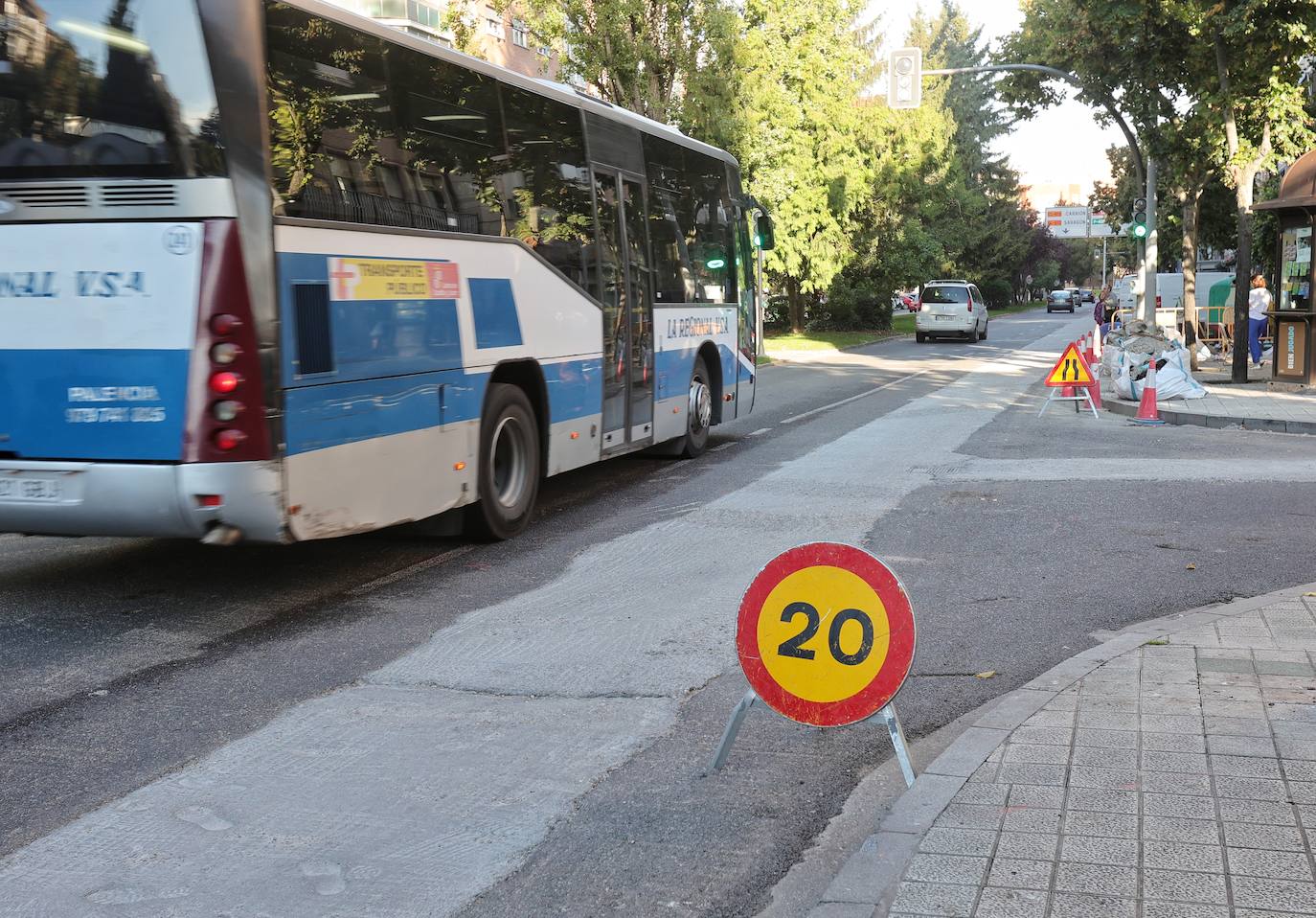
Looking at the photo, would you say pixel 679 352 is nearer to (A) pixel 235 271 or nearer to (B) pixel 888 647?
(A) pixel 235 271

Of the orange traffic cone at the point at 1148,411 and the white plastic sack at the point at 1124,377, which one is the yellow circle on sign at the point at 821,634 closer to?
the orange traffic cone at the point at 1148,411

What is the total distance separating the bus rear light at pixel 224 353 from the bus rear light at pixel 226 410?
194mm

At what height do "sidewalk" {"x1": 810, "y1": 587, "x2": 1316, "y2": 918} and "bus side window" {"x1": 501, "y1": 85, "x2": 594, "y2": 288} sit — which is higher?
"bus side window" {"x1": 501, "y1": 85, "x2": 594, "y2": 288}

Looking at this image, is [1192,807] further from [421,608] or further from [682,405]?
[682,405]

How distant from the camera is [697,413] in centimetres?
1369

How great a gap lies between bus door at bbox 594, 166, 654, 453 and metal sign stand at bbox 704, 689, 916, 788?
6414mm

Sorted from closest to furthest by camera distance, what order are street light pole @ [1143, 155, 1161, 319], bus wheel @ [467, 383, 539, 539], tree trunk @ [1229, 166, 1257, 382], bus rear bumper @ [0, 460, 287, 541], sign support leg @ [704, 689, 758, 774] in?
sign support leg @ [704, 689, 758, 774] < bus rear bumper @ [0, 460, 287, 541] < bus wheel @ [467, 383, 539, 539] < tree trunk @ [1229, 166, 1257, 382] < street light pole @ [1143, 155, 1161, 319]

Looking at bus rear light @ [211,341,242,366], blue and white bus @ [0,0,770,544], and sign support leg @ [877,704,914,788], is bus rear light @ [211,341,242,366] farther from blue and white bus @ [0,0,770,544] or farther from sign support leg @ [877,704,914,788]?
sign support leg @ [877,704,914,788]

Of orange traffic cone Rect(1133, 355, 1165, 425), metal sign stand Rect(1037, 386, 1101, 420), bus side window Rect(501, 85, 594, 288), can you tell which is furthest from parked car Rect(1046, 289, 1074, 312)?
bus side window Rect(501, 85, 594, 288)

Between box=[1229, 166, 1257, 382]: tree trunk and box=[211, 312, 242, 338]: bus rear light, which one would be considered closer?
box=[211, 312, 242, 338]: bus rear light

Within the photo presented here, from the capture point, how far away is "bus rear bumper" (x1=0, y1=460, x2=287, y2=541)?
650cm

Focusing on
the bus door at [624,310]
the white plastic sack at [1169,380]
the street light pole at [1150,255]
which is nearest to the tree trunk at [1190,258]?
the street light pole at [1150,255]

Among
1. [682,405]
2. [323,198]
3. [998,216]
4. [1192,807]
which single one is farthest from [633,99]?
[998,216]

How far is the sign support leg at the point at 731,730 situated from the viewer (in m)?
4.55
